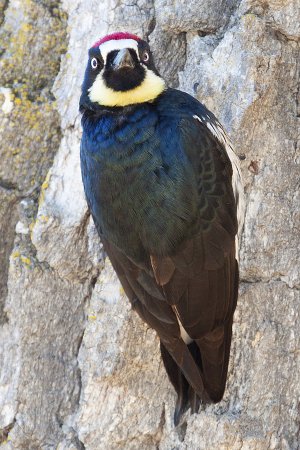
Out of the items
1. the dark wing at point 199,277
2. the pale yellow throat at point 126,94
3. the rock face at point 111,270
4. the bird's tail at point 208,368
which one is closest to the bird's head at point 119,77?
the pale yellow throat at point 126,94

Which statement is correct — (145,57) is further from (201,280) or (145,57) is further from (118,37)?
(201,280)

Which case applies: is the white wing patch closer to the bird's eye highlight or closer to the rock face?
the rock face

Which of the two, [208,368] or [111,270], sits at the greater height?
[111,270]

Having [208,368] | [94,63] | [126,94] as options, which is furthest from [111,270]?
[94,63]

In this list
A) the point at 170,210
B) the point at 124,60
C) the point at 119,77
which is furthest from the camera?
the point at 119,77

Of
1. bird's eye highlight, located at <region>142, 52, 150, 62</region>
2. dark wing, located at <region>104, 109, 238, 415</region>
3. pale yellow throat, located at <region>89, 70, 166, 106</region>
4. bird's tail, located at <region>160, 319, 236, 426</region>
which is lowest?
bird's tail, located at <region>160, 319, 236, 426</region>

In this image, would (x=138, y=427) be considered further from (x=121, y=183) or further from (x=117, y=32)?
(x=117, y=32)

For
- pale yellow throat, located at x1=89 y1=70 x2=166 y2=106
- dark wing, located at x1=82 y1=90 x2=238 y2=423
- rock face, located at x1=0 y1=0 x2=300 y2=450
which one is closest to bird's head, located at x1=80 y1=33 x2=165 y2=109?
pale yellow throat, located at x1=89 y1=70 x2=166 y2=106
